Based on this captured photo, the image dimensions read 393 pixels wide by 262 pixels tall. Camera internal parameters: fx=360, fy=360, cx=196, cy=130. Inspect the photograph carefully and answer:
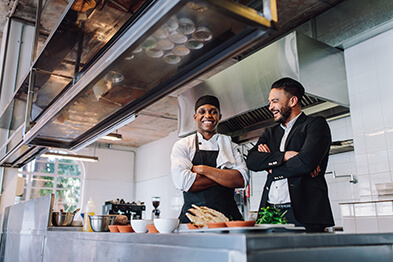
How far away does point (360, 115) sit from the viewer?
156 inches

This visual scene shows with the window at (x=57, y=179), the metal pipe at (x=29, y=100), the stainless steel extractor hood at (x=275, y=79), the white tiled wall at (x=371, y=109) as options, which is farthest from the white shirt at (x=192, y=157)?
the window at (x=57, y=179)

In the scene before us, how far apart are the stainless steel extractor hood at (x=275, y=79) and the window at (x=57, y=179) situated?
7.36m

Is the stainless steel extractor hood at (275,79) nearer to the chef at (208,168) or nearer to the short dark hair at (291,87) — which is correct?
the short dark hair at (291,87)

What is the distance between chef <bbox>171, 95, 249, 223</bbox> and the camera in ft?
6.66

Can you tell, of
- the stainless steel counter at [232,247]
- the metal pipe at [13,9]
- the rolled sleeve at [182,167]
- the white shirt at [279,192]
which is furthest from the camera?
the metal pipe at [13,9]

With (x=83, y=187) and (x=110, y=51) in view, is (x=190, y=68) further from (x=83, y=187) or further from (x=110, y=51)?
(x=83, y=187)

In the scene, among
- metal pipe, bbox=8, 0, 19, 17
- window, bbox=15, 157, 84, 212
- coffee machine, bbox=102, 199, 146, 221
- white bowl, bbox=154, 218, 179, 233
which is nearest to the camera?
white bowl, bbox=154, 218, 179, 233

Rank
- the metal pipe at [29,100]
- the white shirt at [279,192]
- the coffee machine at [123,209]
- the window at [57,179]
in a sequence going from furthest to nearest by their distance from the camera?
the window at [57,179] → the coffee machine at [123,209] → the metal pipe at [29,100] → the white shirt at [279,192]

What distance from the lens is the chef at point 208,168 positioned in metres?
2.03

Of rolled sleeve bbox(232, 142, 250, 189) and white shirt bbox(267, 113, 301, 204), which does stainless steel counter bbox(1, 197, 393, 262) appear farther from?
rolled sleeve bbox(232, 142, 250, 189)

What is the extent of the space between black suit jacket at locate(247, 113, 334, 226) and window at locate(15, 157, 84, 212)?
9.54 m

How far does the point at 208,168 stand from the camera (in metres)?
2.04

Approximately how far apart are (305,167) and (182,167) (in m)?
0.67

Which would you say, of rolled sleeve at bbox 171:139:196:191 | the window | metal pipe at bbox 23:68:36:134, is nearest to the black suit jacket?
rolled sleeve at bbox 171:139:196:191
